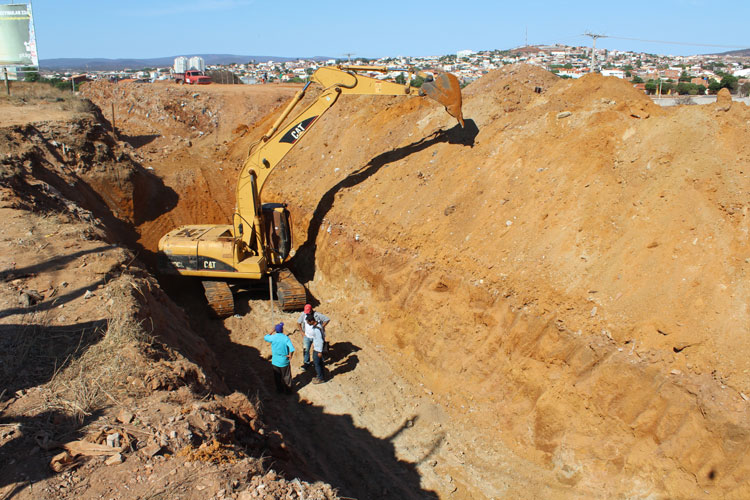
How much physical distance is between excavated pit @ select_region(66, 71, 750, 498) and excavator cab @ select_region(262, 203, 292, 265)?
137 cm

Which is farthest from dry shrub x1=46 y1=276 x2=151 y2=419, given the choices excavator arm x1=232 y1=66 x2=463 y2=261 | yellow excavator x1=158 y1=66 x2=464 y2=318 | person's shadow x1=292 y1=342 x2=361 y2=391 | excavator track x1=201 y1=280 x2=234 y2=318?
excavator arm x1=232 y1=66 x2=463 y2=261

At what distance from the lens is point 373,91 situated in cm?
1218

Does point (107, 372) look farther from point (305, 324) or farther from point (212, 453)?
point (305, 324)

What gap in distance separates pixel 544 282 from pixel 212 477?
6280 millimetres

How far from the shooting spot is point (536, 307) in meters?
8.85

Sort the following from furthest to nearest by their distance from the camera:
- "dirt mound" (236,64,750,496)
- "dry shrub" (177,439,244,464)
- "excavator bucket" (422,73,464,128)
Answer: "excavator bucket" (422,73,464,128) → "dirt mound" (236,64,750,496) → "dry shrub" (177,439,244,464)

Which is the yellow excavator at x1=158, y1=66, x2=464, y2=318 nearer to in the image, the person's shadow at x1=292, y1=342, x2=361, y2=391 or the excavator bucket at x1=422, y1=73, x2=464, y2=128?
the excavator bucket at x1=422, y1=73, x2=464, y2=128

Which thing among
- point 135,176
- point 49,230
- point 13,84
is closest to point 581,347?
point 49,230

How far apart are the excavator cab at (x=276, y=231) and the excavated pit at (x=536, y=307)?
1367 millimetres

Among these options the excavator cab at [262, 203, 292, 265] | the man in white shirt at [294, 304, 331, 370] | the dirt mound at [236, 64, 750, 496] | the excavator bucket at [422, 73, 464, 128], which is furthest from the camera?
the excavator cab at [262, 203, 292, 265]

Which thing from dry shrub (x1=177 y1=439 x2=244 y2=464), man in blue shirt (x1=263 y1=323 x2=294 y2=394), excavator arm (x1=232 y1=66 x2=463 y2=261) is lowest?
man in blue shirt (x1=263 y1=323 x2=294 y2=394)

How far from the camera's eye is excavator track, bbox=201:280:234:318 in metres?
11.6

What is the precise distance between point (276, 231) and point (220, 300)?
2019mm

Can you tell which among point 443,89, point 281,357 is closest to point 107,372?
point 281,357
